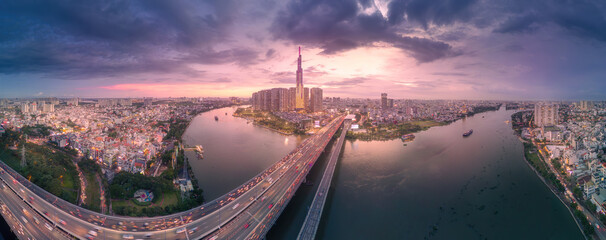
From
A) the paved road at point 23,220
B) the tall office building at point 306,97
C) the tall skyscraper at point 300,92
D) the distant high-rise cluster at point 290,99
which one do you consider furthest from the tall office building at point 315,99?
the paved road at point 23,220

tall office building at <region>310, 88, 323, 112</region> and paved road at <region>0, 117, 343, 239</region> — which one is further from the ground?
tall office building at <region>310, 88, 323, 112</region>

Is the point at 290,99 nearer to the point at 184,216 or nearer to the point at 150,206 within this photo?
the point at 150,206

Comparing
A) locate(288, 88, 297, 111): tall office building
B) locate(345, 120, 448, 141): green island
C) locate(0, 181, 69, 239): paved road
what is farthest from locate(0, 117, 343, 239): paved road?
locate(288, 88, 297, 111): tall office building

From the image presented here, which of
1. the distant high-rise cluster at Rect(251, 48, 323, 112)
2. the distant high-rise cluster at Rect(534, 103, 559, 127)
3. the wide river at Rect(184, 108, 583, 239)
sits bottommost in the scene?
the wide river at Rect(184, 108, 583, 239)

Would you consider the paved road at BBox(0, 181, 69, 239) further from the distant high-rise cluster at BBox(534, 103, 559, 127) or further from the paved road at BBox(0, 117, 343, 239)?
the distant high-rise cluster at BBox(534, 103, 559, 127)

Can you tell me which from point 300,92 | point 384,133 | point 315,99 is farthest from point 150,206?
point 300,92
